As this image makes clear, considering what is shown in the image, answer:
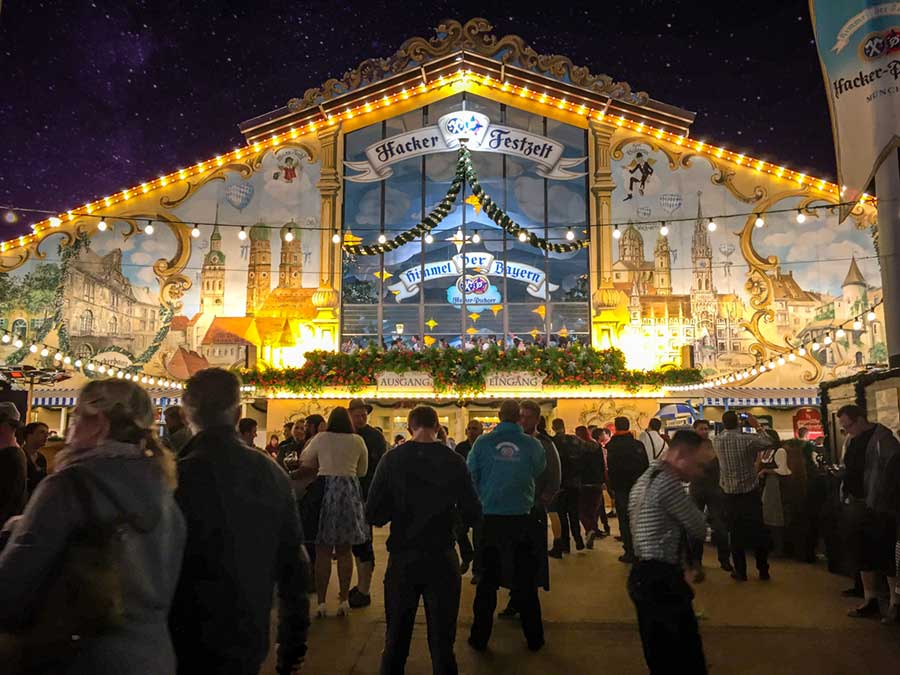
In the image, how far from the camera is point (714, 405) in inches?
664

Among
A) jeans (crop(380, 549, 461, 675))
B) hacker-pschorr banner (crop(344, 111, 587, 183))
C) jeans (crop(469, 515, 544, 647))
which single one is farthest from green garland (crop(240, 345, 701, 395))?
jeans (crop(380, 549, 461, 675))

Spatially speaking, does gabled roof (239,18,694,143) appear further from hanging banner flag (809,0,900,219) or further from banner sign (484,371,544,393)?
hanging banner flag (809,0,900,219)

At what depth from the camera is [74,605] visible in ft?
5.73

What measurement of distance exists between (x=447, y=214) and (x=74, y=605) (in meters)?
16.3

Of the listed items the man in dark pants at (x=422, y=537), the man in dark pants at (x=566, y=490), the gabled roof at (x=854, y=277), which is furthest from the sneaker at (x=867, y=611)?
the gabled roof at (x=854, y=277)

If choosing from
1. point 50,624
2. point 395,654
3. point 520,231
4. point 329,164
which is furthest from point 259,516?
point 329,164

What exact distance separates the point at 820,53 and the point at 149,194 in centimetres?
1540

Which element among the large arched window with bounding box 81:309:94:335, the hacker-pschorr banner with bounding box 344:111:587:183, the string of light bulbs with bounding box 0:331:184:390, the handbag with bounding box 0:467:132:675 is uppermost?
the hacker-pschorr banner with bounding box 344:111:587:183

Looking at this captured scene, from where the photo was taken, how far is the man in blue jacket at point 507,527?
5102 mm

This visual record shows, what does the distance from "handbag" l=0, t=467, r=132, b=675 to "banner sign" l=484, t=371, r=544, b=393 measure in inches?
505

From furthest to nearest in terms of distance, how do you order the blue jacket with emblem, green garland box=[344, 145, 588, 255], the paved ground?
green garland box=[344, 145, 588, 255] < the blue jacket with emblem < the paved ground

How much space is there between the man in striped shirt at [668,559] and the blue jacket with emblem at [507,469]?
1602 millimetres

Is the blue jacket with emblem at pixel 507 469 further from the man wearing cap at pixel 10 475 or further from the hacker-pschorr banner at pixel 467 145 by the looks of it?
the hacker-pschorr banner at pixel 467 145

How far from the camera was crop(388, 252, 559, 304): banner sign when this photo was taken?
17.8 m
